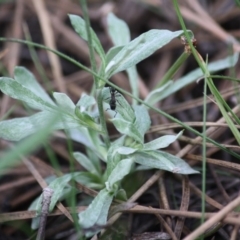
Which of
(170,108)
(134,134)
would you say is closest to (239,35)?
(170,108)

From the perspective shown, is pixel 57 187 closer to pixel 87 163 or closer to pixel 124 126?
pixel 87 163

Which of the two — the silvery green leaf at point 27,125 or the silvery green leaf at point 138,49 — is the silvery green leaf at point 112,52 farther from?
the silvery green leaf at point 27,125

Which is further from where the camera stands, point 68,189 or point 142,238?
point 68,189

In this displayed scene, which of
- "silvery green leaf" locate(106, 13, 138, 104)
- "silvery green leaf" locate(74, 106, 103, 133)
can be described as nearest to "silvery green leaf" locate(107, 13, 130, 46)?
"silvery green leaf" locate(106, 13, 138, 104)

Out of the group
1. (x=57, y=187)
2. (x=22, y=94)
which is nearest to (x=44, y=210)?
(x=57, y=187)

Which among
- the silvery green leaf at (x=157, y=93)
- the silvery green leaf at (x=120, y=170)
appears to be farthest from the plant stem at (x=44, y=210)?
the silvery green leaf at (x=157, y=93)

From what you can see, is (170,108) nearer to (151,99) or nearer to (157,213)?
(151,99)
